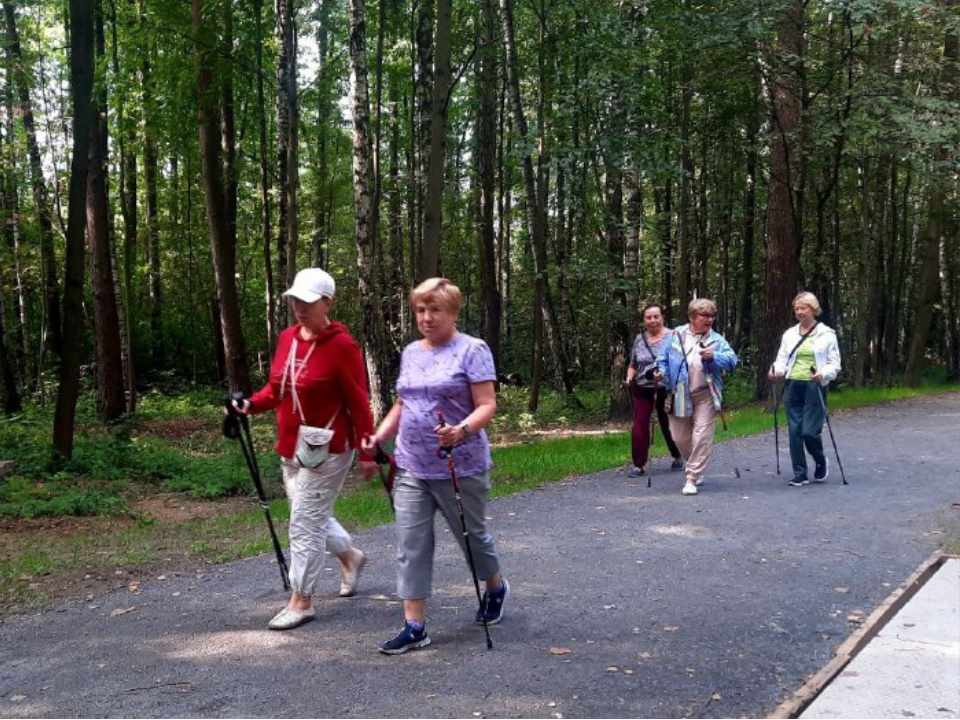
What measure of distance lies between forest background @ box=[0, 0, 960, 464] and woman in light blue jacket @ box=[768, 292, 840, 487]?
4701 mm

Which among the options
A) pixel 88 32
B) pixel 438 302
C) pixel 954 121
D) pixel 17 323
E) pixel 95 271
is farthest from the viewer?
pixel 17 323

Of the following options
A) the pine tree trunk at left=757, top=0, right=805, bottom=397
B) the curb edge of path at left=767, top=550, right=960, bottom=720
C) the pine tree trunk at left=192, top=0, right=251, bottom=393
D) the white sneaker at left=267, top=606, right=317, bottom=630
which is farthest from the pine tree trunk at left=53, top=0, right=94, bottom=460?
the pine tree trunk at left=757, top=0, right=805, bottom=397

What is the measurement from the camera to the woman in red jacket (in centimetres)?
517

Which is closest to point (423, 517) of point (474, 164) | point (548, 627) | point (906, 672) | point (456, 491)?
point (456, 491)

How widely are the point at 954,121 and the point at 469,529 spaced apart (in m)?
16.3

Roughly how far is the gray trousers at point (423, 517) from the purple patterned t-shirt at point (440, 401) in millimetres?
71

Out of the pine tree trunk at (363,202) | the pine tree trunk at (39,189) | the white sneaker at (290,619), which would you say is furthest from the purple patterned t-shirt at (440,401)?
the pine tree trunk at (39,189)

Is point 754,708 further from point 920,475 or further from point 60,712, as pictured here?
point 920,475

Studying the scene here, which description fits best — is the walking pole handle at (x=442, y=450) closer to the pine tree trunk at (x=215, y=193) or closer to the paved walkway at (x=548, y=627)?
the paved walkway at (x=548, y=627)

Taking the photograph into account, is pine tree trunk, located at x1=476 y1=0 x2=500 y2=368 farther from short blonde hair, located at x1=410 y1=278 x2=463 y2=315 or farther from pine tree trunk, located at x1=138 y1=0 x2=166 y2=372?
short blonde hair, located at x1=410 y1=278 x2=463 y2=315

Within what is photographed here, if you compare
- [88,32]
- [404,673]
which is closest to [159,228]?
[88,32]

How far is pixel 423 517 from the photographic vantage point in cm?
489

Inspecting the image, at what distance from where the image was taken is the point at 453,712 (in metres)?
4.02

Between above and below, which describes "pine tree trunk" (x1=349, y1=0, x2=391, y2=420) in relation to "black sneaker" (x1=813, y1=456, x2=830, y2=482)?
above
